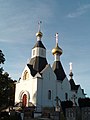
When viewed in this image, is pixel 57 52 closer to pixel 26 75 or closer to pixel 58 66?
pixel 58 66

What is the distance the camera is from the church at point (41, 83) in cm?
4197

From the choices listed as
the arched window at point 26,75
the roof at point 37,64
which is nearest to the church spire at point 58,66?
the roof at point 37,64

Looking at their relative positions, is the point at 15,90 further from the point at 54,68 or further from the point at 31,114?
the point at 31,114

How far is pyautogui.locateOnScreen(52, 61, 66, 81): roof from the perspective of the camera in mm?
47344

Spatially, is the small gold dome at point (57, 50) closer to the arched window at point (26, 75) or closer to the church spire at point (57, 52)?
the church spire at point (57, 52)

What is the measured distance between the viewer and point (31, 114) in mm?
32219

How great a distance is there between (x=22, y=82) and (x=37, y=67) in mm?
3904

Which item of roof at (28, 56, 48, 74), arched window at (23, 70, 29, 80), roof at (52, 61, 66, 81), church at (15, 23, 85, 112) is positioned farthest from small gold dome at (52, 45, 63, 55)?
arched window at (23, 70, 29, 80)

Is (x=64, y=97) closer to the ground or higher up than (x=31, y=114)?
higher up

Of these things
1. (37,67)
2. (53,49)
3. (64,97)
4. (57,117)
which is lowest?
(57,117)

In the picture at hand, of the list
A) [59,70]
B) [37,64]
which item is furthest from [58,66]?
[37,64]

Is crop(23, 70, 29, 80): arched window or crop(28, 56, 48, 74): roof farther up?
crop(28, 56, 48, 74): roof

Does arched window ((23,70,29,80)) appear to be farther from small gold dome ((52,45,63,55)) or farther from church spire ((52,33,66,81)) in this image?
small gold dome ((52,45,63,55))

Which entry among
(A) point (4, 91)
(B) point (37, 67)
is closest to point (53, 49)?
(B) point (37, 67)
